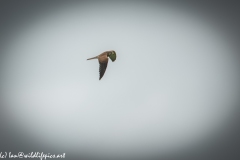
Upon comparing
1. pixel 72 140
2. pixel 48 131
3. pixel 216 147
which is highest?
pixel 48 131

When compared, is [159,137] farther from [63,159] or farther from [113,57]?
[113,57]

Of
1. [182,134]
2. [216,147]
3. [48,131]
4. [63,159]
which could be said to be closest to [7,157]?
[63,159]

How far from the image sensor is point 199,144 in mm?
7309

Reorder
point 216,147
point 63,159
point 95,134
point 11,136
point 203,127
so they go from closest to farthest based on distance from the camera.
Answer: point 63,159, point 11,136, point 95,134, point 216,147, point 203,127

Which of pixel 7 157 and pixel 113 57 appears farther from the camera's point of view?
pixel 7 157

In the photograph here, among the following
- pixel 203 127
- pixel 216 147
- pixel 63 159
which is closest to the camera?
pixel 63 159

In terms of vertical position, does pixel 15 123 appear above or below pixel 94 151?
above

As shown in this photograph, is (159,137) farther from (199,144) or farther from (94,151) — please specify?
(94,151)

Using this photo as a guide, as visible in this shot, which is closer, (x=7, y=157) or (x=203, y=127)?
(x=7, y=157)

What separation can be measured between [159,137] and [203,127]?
6.30ft

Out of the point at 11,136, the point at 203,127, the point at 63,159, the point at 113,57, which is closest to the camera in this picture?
the point at 113,57

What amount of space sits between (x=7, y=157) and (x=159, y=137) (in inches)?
180

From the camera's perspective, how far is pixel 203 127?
25.9 ft

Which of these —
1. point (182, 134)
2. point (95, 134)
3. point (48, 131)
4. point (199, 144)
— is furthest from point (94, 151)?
point (199, 144)
